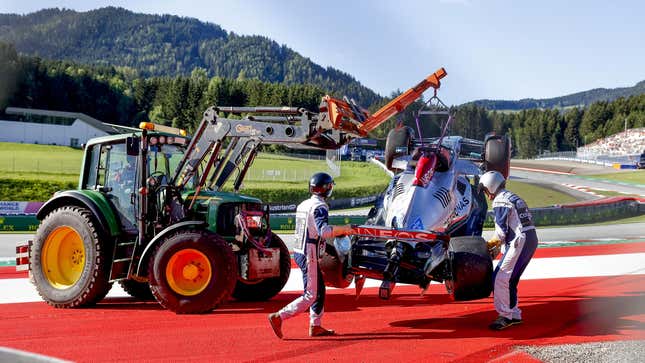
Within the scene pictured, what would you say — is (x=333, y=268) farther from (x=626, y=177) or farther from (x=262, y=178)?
(x=626, y=177)

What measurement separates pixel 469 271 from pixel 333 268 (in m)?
1.71

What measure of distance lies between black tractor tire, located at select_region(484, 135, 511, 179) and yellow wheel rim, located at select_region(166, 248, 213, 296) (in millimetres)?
4837

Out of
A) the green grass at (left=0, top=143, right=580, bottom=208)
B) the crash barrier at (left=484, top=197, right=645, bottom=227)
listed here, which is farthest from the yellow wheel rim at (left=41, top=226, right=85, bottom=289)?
the green grass at (left=0, top=143, right=580, bottom=208)

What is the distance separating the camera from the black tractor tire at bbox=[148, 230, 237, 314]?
878cm

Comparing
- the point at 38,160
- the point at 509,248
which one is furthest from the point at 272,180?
the point at 509,248

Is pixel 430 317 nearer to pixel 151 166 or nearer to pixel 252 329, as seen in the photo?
pixel 252 329

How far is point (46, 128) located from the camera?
242 feet

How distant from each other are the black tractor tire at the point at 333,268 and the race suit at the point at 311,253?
94 centimetres

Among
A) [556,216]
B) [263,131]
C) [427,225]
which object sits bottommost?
[556,216]

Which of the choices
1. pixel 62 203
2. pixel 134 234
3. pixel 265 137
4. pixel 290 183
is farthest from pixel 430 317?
pixel 290 183

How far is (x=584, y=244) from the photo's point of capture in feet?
64.8

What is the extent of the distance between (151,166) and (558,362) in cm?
639

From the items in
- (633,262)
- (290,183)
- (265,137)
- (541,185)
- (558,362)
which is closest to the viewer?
(558,362)

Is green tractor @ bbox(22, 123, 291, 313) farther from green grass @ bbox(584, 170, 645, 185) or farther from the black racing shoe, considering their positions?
green grass @ bbox(584, 170, 645, 185)
